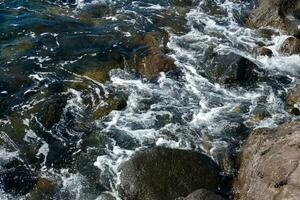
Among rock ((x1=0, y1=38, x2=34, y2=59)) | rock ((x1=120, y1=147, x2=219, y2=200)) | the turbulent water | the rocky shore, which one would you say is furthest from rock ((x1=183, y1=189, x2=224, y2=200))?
rock ((x1=0, y1=38, x2=34, y2=59))

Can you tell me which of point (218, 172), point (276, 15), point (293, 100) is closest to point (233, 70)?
point (293, 100)

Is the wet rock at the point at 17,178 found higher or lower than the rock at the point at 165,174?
lower

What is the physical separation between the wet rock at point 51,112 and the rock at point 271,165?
17.3 feet

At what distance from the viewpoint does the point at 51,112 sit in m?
12.4

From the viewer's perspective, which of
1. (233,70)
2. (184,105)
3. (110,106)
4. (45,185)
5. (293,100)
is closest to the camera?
(45,185)

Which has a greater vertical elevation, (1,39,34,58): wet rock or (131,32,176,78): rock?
(131,32,176,78): rock

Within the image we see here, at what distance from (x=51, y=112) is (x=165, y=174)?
4.29 metres

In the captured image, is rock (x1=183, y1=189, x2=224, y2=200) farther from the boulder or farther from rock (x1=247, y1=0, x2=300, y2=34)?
rock (x1=247, y1=0, x2=300, y2=34)

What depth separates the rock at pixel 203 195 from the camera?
8945 mm

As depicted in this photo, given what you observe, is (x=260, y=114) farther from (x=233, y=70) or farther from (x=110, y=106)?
(x=110, y=106)

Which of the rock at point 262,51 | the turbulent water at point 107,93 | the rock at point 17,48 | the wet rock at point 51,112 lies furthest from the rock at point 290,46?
the rock at point 17,48

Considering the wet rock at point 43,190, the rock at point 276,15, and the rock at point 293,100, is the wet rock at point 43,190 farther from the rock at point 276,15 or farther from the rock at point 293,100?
the rock at point 276,15

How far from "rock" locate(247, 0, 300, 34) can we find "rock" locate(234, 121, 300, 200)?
7202 mm

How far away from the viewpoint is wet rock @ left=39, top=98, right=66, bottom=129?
12195 mm
